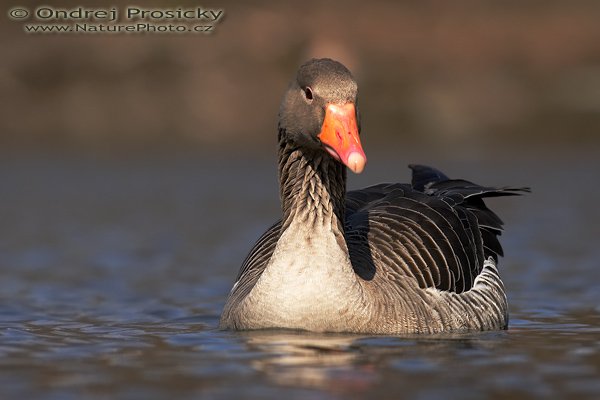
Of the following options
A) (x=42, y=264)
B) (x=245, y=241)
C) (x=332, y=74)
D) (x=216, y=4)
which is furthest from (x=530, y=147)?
(x=332, y=74)

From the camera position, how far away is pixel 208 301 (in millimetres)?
13891

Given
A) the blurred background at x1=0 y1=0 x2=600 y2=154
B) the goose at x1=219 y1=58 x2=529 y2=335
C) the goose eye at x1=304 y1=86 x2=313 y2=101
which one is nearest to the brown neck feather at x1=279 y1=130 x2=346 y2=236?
the goose at x1=219 y1=58 x2=529 y2=335

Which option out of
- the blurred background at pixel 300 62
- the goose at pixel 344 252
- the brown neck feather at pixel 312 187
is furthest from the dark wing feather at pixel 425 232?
the blurred background at pixel 300 62

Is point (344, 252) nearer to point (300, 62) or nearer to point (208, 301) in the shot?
point (208, 301)

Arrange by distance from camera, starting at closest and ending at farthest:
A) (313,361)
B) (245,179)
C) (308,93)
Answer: (313,361)
(308,93)
(245,179)

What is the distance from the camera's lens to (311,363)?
9133 millimetres

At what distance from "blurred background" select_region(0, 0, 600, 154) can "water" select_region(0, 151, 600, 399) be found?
5402 millimetres

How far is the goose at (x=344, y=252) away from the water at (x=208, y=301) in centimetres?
20

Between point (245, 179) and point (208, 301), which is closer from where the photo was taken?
point (208, 301)

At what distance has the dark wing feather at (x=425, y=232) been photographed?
11.0 meters

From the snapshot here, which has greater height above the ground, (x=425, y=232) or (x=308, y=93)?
(x=308, y=93)

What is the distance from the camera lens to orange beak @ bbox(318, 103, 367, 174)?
31.6ft

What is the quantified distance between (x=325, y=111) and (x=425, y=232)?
1.81 m

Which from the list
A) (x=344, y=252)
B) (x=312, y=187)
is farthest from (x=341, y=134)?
(x=344, y=252)
